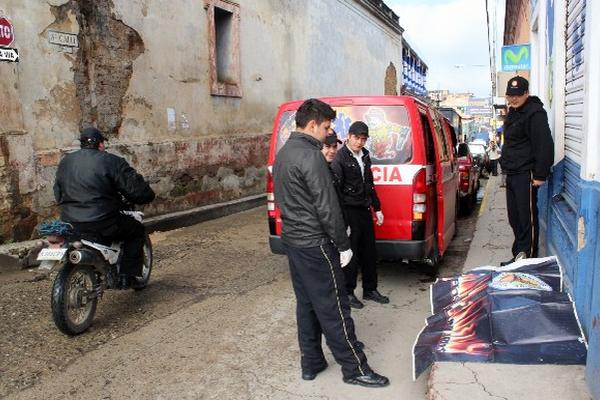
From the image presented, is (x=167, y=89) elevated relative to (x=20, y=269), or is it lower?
elevated

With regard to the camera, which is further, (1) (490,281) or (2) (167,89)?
(2) (167,89)

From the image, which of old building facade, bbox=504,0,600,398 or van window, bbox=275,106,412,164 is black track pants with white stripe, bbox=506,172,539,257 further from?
van window, bbox=275,106,412,164

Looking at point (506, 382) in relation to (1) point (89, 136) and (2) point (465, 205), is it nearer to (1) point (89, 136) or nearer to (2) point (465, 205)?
(1) point (89, 136)

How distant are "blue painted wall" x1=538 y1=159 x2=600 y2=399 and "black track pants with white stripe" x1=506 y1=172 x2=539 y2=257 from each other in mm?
176

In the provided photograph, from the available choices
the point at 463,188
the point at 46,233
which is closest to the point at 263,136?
the point at 463,188

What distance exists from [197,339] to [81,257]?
1185 mm

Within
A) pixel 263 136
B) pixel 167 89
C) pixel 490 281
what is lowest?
pixel 490 281

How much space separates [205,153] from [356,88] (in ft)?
38.2

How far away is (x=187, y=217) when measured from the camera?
10000mm

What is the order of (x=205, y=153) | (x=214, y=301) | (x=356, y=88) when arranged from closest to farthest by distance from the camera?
(x=214, y=301), (x=205, y=153), (x=356, y=88)

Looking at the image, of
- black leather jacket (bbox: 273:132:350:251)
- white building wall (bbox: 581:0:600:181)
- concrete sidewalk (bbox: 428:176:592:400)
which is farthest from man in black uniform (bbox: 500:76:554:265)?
black leather jacket (bbox: 273:132:350:251)

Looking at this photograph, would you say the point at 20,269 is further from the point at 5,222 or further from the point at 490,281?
the point at 490,281

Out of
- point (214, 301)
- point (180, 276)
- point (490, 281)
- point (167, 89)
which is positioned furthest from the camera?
point (167, 89)

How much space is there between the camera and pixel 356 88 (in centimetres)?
2134
